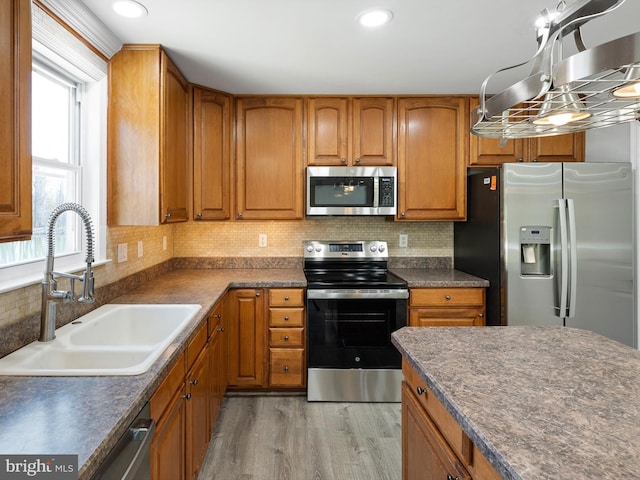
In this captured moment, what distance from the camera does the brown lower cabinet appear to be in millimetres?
972

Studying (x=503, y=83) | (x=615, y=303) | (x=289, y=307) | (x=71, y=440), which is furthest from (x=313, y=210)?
(x=71, y=440)

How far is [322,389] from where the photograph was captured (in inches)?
113

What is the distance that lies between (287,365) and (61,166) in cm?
190

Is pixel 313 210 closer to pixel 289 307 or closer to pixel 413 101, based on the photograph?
pixel 289 307

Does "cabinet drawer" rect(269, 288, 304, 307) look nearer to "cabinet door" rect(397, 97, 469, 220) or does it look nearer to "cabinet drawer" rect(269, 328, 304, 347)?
"cabinet drawer" rect(269, 328, 304, 347)

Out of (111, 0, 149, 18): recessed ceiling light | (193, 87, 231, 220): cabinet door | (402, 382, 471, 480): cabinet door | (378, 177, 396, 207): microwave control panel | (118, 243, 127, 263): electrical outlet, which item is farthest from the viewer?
(378, 177, 396, 207): microwave control panel

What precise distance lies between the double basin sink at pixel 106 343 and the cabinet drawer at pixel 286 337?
98 centimetres

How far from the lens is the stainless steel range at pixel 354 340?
2.83 meters

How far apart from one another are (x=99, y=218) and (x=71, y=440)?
155cm

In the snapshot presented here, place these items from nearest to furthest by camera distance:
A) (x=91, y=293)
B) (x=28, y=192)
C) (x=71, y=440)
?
(x=71, y=440) → (x=28, y=192) → (x=91, y=293)

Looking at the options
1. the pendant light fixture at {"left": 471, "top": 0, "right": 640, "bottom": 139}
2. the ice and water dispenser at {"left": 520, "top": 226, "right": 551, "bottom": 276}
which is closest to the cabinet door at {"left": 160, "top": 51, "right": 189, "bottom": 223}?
the pendant light fixture at {"left": 471, "top": 0, "right": 640, "bottom": 139}

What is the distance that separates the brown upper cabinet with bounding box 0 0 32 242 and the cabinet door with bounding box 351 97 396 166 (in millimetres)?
2314

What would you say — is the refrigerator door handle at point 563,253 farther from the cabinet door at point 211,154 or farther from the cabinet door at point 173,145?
the cabinet door at point 173,145

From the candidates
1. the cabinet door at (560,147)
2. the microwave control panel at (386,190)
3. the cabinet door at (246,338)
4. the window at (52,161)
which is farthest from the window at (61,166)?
the cabinet door at (560,147)
